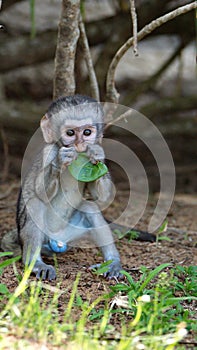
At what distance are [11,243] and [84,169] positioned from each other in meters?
0.96

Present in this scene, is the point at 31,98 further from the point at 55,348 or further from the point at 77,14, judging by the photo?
the point at 55,348

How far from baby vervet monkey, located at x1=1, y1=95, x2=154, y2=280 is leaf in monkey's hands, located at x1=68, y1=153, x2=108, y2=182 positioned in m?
0.03

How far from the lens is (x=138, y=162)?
843cm

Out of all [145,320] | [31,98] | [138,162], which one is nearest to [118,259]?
[145,320]

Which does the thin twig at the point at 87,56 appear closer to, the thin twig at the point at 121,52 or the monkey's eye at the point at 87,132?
the thin twig at the point at 121,52

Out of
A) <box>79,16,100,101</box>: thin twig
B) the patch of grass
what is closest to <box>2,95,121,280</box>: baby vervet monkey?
Result: <box>79,16,100,101</box>: thin twig

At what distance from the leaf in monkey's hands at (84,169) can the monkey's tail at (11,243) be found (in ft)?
2.78

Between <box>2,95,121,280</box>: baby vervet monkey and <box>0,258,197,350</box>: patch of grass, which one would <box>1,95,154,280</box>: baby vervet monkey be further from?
<box>0,258,197,350</box>: patch of grass

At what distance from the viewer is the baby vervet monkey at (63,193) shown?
454cm

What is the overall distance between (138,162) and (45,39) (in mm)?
2003

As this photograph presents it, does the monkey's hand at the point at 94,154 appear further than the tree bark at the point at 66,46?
No

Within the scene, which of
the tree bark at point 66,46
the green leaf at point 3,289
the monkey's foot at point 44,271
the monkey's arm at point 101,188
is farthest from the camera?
the tree bark at point 66,46

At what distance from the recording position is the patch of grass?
9.87ft

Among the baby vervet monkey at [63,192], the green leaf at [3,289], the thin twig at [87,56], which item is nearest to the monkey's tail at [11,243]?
the baby vervet monkey at [63,192]
